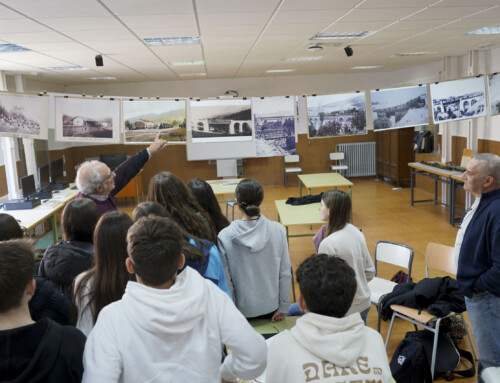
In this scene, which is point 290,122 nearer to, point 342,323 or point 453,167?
point 453,167

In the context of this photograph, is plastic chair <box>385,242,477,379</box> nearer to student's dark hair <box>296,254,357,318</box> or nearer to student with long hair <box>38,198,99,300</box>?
student's dark hair <box>296,254,357,318</box>

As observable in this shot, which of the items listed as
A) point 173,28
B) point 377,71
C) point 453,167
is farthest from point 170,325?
point 377,71

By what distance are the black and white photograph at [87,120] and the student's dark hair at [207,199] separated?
8.02 ft

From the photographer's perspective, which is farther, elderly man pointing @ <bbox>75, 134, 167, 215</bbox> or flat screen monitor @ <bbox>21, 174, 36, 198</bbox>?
flat screen monitor @ <bbox>21, 174, 36, 198</bbox>

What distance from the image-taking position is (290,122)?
593 cm

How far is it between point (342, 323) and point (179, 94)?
11012mm

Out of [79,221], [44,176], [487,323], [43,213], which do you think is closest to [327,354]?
[79,221]

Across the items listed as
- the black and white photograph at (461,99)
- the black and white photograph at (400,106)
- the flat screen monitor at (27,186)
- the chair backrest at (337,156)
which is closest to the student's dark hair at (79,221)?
the black and white photograph at (400,106)

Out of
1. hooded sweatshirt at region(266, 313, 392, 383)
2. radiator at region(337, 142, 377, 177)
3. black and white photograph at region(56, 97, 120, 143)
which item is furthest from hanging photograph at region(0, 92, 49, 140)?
radiator at region(337, 142, 377, 177)

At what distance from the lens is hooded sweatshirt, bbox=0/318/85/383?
125cm

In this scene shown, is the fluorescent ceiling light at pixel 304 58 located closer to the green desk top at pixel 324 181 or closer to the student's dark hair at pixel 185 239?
the green desk top at pixel 324 181

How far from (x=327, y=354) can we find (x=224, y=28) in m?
3.86

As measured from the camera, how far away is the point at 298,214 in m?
5.78

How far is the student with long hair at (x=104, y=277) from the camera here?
1756 millimetres
